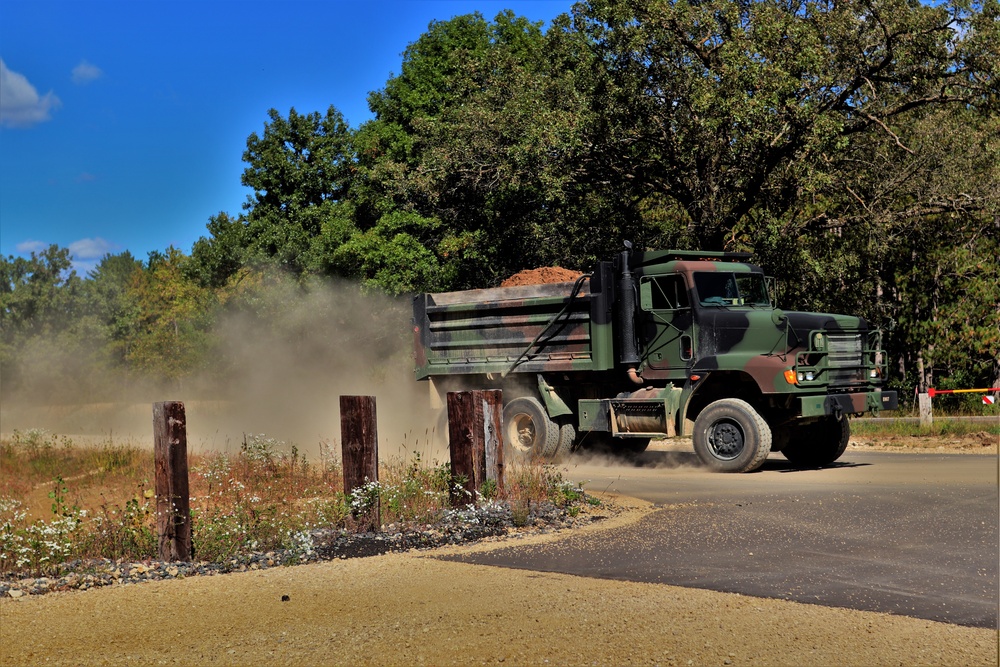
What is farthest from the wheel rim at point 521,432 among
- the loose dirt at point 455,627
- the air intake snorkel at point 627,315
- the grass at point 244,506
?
the loose dirt at point 455,627

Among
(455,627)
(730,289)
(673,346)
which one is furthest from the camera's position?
(730,289)

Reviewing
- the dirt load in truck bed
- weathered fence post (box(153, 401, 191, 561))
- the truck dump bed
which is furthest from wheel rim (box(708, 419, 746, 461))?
weathered fence post (box(153, 401, 191, 561))

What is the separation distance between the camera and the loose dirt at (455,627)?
19.4 ft

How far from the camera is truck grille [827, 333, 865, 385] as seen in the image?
16.0 metres

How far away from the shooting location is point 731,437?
15703 millimetres

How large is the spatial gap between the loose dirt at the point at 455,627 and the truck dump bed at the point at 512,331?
9496mm

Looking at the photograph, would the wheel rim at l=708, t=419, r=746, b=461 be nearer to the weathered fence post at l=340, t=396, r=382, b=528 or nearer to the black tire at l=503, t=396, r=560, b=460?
the black tire at l=503, t=396, r=560, b=460

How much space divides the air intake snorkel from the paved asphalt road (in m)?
2.71

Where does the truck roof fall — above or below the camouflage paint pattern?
above

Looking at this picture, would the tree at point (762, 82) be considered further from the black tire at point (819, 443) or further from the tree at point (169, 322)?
the tree at point (169, 322)

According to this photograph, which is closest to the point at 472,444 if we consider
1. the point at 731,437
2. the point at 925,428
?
the point at 731,437

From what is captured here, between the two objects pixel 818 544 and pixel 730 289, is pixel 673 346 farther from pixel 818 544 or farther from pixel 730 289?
pixel 818 544

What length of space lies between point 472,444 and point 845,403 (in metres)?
7.19

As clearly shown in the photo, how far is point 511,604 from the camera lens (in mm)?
7133
